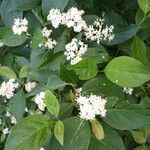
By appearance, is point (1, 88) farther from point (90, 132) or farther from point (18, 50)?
point (90, 132)

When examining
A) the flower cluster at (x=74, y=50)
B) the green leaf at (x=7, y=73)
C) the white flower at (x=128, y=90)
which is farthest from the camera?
the green leaf at (x=7, y=73)

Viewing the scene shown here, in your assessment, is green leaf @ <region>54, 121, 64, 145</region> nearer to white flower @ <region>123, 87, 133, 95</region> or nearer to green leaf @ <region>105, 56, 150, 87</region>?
green leaf @ <region>105, 56, 150, 87</region>

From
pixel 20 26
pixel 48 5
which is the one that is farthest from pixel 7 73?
pixel 48 5

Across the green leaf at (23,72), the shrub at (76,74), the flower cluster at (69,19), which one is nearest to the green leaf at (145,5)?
the shrub at (76,74)

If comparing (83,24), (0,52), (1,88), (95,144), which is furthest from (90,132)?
(0,52)

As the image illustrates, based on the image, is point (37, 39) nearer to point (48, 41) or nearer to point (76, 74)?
point (48, 41)

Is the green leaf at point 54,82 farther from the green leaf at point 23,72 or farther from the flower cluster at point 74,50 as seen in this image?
the green leaf at point 23,72

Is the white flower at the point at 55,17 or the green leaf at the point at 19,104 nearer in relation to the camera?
the white flower at the point at 55,17
